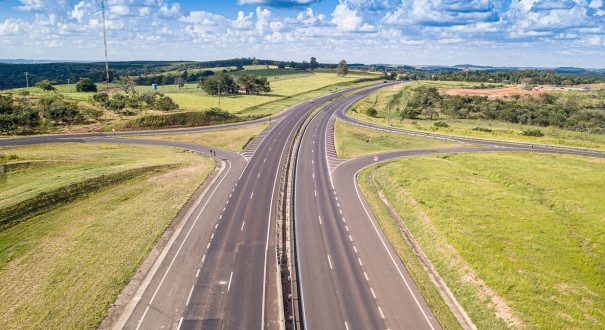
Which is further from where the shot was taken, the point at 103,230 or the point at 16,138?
the point at 16,138

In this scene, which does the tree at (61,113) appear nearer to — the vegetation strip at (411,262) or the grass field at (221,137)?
the grass field at (221,137)

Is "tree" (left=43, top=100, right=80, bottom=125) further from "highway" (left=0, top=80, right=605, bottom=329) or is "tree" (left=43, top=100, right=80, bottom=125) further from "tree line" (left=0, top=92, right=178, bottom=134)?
"highway" (left=0, top=80, right=605, bottom=329)

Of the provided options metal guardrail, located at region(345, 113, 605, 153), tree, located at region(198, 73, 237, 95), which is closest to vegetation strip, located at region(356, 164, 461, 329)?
metal guardrail, located at region(345, 113, 605, 153)

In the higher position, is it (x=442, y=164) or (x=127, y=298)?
(x=442, y=164)

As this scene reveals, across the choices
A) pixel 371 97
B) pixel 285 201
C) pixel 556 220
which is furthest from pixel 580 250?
pixel 371 97

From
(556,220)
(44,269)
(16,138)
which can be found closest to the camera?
(44,269)

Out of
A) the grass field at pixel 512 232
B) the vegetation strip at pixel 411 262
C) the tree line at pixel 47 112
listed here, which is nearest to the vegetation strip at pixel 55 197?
the vegetation strip at pixel 411 262

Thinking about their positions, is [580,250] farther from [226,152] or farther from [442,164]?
[226,152]
